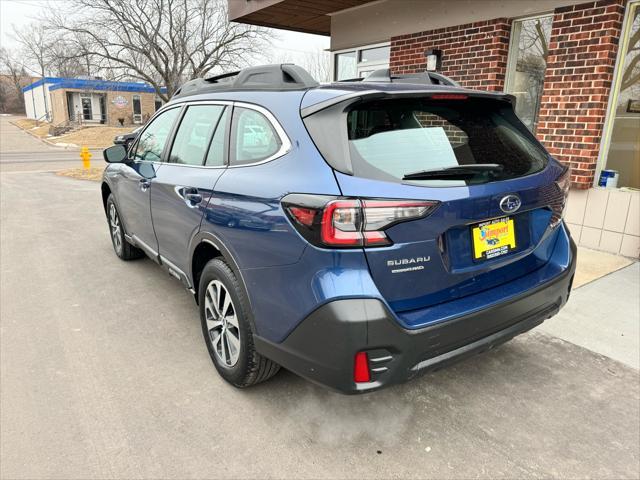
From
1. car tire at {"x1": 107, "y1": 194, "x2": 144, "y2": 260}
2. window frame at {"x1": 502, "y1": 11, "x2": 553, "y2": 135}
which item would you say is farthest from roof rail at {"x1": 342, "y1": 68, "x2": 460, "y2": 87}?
window frame at {"x1": 502, "y1": 11, "x2": 553, "y2": 135}

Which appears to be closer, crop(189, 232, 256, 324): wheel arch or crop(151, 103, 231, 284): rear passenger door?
crop(189, 232, 256, 324): wheel arch

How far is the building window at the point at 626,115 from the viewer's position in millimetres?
5229

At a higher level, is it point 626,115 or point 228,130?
point 626,115

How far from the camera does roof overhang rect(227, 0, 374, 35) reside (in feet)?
25.3

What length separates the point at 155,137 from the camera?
13.7 ft

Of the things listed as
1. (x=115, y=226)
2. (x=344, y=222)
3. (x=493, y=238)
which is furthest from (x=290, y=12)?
(x=344, y=222)

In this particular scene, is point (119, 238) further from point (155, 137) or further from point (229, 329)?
point (229, 329)

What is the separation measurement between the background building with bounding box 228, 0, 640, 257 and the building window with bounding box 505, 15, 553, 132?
13mm

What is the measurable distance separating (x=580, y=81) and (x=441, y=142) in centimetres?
403

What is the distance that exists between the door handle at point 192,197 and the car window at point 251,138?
0.37 m

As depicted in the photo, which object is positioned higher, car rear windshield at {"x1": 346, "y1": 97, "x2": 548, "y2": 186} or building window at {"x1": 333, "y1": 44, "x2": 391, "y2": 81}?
building window at {"x1": 333, "y1": 44, "x2": 391, "y2": 81}

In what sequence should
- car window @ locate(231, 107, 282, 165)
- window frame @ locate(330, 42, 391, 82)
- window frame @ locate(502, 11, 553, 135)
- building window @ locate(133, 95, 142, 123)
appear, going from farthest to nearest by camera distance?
building window @ locate(133, 95, 142, 123) → window frame @ locate(330, 42, 391, 82) → window frame @ locate(502, 11, 553, 135) → car window @ locate(231, 107, 282, 165)

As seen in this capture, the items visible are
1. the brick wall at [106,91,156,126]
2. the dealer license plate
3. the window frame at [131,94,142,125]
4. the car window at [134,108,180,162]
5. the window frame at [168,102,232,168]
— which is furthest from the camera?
the window frame at [131,94,142,125]

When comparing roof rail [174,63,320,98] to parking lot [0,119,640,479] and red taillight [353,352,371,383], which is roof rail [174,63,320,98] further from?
parking lot [0,119,640,479]
